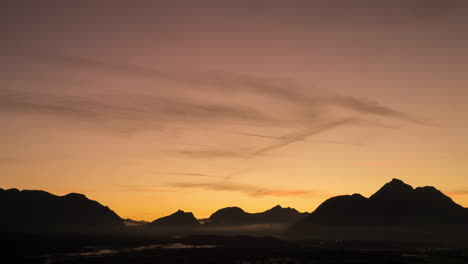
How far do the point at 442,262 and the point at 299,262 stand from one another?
210 ft

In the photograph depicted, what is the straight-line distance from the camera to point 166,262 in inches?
7165

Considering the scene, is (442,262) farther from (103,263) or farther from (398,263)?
(103,263)

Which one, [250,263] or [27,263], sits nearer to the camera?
[27,263]

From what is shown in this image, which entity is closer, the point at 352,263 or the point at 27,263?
the point at 27,263

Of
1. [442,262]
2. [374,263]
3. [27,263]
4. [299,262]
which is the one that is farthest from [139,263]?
[442,262]

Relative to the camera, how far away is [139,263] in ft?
582

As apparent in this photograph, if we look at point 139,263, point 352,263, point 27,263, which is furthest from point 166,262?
point 352,263

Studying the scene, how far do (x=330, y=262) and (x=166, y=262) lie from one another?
73.4m

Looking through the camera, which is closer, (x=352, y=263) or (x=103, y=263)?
(x=103, y=263)

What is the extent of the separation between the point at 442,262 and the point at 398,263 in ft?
69.9

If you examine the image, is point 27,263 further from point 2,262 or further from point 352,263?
point 352,263

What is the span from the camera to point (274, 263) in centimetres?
18262

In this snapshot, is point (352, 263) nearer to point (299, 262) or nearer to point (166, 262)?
point (299, 262)

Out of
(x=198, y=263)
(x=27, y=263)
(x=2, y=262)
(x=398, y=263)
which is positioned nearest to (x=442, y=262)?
(x=398, y=263)
